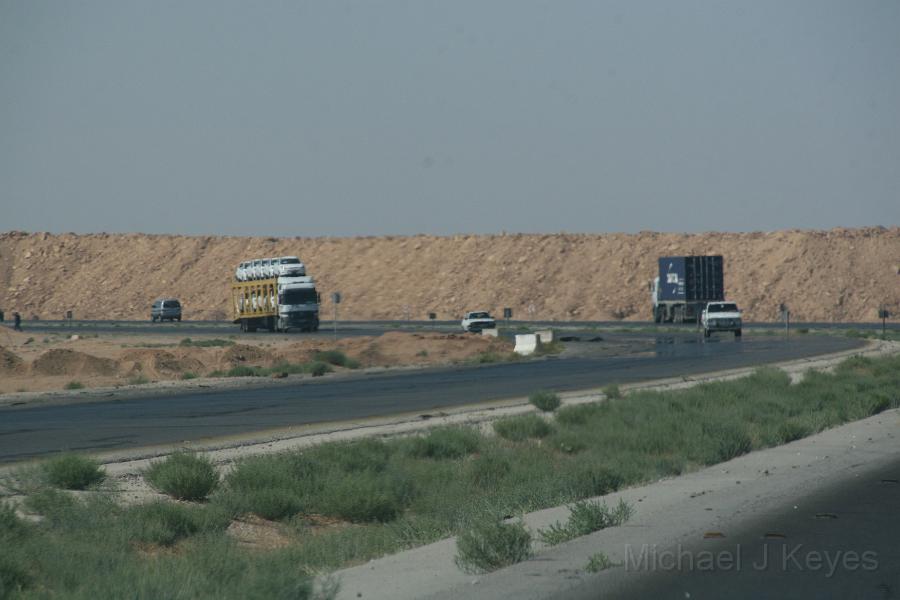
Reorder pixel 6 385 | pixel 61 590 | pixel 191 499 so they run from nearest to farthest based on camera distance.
Answer: pixel 61 590 < pixel 191 499 < pixel 6 385

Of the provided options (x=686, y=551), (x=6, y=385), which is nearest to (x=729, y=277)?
(x=6, y=385)

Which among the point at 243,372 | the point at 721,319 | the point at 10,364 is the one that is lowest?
the point at 243,372

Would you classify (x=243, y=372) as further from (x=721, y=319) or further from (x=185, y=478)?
(x=721, y=319)

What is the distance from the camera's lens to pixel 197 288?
167m

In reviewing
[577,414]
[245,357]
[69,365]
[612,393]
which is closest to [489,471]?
[577,414]

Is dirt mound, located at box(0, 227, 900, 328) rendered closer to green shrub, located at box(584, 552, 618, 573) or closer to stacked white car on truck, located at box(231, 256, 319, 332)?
stacked white car on truck, located at box(231, 256, 319, 332)

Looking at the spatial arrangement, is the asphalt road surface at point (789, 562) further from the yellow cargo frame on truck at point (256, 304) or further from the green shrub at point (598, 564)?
the yellow cargo frame on truck at point (256, 304)

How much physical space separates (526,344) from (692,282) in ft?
90.7

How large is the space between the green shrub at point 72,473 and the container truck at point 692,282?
69.5 m

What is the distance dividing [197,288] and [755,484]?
15611 cm

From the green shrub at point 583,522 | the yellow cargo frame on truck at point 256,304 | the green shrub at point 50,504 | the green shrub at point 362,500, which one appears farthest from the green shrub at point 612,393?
the yellow cargo frame on truck at point 256,304

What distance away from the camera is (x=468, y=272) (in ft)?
498

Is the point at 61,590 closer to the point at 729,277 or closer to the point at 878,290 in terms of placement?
the point at 878,290

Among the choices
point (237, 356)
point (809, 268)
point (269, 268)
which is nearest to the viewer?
point (237, 356)
